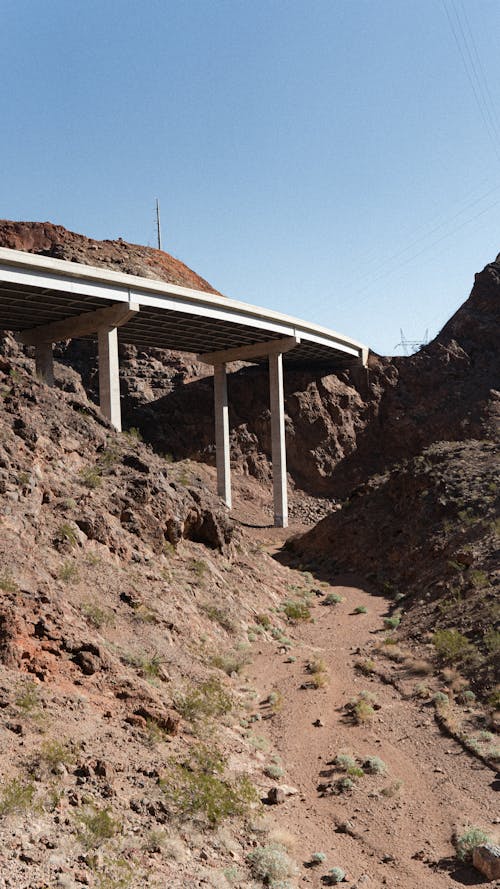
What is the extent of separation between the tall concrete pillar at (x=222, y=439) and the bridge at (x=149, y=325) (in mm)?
61

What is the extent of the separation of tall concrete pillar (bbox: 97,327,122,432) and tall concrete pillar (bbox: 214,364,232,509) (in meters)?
10.4

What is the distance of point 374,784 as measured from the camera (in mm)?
10352

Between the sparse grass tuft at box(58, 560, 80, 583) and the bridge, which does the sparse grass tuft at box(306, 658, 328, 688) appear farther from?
the bridge

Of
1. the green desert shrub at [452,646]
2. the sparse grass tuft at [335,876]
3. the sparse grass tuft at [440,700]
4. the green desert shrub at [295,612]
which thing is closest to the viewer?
the sparse grass tuft at [335,876]

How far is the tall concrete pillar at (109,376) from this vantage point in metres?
31.0

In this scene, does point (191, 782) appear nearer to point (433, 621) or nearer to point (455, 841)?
point (455, 841)

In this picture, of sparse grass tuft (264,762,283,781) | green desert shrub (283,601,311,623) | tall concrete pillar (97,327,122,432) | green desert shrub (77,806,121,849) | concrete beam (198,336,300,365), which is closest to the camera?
green desert shrub (77,806,121,849)

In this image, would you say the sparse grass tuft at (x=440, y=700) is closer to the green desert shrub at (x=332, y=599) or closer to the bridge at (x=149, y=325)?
the green desert shrub at (x=332, y=599)

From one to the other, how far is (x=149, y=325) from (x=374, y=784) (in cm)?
2868

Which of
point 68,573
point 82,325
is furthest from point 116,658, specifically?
point 82,325

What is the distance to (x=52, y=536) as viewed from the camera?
14.4 meters

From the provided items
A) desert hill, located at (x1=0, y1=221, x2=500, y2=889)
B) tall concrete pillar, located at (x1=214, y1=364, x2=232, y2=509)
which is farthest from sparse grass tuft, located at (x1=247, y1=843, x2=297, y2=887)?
tall concrete pillar, located at (x1=214, y1=364, x2=232, y2=509)

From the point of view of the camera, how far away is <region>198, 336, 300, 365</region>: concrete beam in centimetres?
4059

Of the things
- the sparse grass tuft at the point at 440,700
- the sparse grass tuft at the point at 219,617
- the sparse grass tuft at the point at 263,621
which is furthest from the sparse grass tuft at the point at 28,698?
the sparse grass tuft at the point at 263,621
